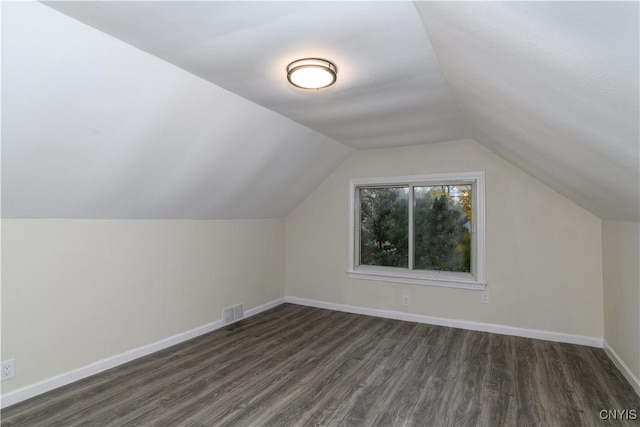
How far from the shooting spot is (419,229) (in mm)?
4410

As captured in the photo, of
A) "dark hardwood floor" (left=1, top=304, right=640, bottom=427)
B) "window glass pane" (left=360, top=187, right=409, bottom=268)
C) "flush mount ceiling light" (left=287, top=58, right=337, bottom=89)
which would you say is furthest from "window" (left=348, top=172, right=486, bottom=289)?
"flush mount ceiling light" (left=287, top=58, right=337, bottom=89)

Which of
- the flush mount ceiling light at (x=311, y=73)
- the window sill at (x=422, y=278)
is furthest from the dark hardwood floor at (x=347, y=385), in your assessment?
the flush mount ceiling light at (x=311, y=73)

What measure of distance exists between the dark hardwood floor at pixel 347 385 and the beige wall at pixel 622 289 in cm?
23

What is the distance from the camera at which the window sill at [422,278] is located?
13.0 feet

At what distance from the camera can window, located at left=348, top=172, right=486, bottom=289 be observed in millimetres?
4051

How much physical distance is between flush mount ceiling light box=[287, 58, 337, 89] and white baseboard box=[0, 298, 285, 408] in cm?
271

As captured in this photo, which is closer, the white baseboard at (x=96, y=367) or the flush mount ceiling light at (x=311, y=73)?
the flush mount ceiling light at (x=311, y=73)

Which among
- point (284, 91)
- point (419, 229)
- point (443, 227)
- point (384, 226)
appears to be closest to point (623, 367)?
point (443, 227)

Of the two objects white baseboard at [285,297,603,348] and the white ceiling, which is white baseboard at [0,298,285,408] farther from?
the white ceiling

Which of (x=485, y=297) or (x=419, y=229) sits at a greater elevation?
(x=419, y=229)

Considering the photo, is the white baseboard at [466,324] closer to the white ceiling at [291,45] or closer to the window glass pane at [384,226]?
the window glass pane at [384,226]

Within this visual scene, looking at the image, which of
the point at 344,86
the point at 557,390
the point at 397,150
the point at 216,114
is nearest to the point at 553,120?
the point at 344,86

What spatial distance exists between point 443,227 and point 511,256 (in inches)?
32.0

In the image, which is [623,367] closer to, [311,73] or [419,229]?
[419,229]
